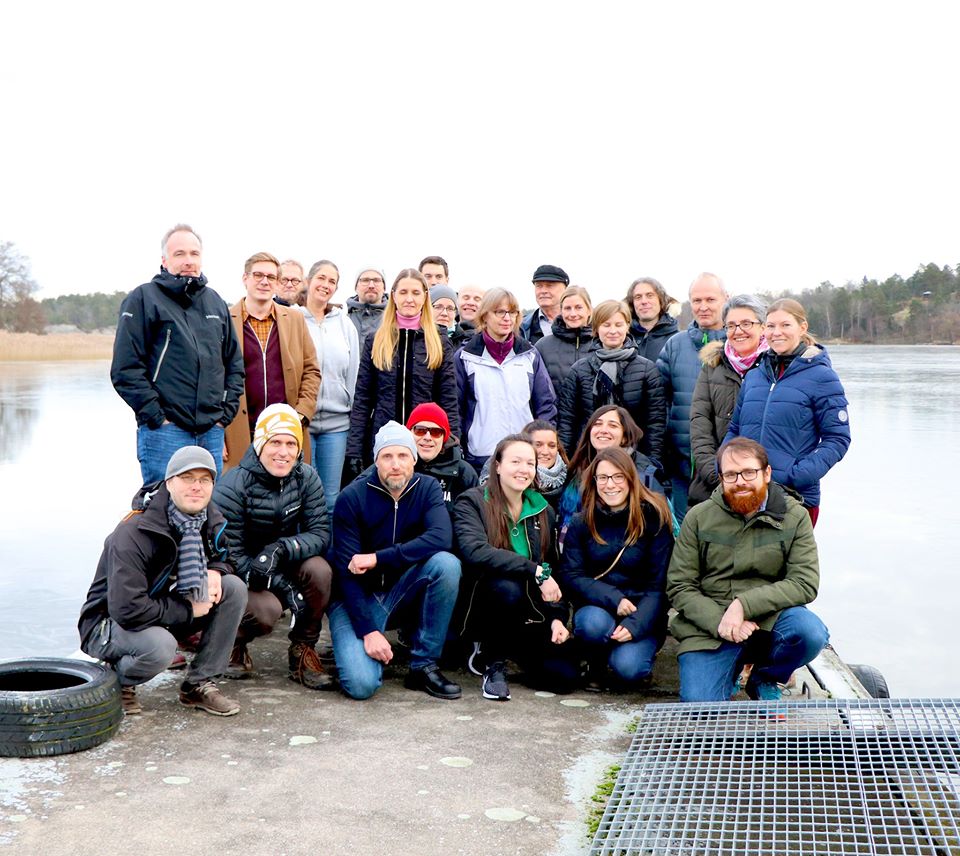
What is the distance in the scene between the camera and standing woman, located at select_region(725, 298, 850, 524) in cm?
441

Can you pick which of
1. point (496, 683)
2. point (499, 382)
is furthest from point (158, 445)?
point (496, 683)

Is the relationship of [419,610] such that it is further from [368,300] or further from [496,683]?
[368,300]

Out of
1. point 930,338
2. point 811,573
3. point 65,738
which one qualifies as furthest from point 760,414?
point 930,338

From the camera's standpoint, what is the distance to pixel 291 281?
245 inches

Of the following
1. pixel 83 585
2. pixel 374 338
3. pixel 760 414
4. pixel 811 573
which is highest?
pixel 374 338

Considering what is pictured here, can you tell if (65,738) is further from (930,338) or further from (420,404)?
(930,338)

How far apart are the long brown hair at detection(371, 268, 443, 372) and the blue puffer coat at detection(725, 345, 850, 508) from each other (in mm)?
1626

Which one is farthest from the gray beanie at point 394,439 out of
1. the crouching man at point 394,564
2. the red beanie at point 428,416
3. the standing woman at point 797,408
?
the standing woman at point 797,408

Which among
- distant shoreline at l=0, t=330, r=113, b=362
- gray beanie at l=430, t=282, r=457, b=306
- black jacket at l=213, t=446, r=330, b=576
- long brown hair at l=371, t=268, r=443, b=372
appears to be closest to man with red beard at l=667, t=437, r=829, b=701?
black jacket at l=213, t=446, r=330, b=576

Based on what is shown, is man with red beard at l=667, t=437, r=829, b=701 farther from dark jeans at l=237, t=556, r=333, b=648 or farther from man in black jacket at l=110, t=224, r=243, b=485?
man in black jacket at l=110, t=224, r=243, b=485

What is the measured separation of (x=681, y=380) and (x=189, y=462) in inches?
105

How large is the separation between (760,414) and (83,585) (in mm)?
4896

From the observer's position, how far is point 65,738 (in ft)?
11.0

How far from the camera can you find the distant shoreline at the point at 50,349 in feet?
134
